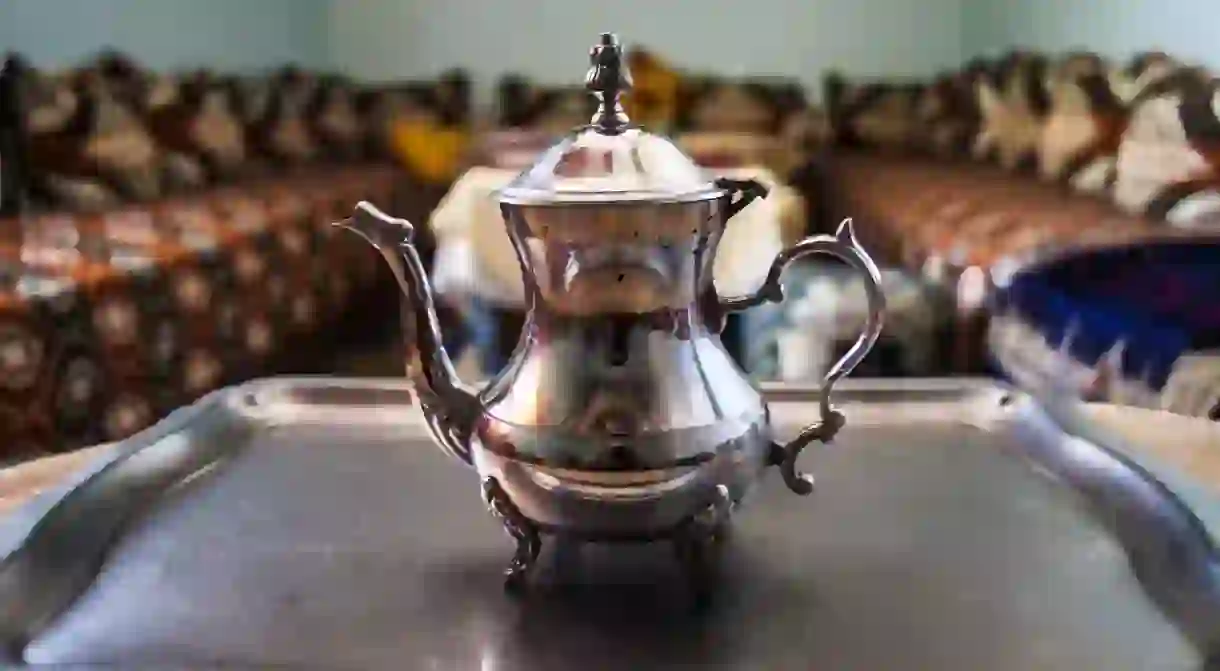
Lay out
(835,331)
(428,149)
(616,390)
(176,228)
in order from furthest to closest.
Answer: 1. (428,149)
2. (176,228)
3. (835,331)
4. (616,390)

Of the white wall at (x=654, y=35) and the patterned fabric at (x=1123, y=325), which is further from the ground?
the white wall at (x=654, y=35)

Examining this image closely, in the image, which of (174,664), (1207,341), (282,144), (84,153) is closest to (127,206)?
(84,153)

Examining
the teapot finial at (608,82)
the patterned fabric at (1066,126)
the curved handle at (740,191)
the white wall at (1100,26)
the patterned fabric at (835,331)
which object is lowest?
the patterned fabric at (835,331)

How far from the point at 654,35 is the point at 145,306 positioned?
2.91m

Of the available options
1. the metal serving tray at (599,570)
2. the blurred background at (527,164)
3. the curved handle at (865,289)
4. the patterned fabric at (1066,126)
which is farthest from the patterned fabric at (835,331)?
the curved handle at (865,289)

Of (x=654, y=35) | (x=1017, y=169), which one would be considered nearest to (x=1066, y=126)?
(x=1017, y=169)

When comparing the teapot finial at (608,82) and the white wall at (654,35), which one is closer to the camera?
the teapot finial at (608,82)

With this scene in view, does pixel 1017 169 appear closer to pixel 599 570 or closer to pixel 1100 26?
pixel 1100 26

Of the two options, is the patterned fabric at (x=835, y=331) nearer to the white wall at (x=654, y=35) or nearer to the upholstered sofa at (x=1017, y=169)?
the upholstered sofa at (x=1017, y=169)

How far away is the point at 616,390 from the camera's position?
53 cm

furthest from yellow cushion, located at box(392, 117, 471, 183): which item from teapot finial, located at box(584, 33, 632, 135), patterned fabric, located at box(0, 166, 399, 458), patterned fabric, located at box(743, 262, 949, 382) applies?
teapot finial, located at box(584, 33, 632, 135)

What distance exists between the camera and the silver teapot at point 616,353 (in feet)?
1.74

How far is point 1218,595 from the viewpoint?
54 cm

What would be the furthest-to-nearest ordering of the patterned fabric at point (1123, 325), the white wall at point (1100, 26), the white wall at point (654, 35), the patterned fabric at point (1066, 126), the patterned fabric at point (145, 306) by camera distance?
the white wall at point (654, 35), the white wall at point (1100, 26), the patterned fabric at point (1066, 126), the patterned fabric at point (145, 306), the patterned fabric at point (1123, 325)
